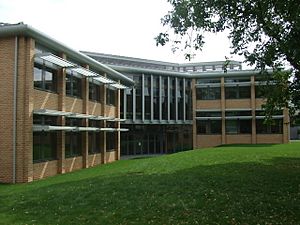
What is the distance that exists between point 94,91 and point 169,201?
20501mm

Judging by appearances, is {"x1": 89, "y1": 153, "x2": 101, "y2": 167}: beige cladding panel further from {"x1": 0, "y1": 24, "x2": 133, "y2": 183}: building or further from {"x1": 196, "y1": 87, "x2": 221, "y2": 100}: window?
{"x1": 196, "y1": 87, "x2": 221, "y2": 100}: window

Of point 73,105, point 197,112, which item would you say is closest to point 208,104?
point 197,112

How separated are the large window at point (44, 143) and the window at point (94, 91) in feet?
24.0

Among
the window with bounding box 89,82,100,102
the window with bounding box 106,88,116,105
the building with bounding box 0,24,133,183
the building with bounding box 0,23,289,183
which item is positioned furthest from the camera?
the window with bounding box 106,88,116,105

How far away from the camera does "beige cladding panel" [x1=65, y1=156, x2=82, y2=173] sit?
81.8ft

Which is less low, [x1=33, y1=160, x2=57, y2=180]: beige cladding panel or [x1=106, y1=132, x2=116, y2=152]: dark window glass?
[x1=106, y1=132, x2=116, y2=152]: dark window glass

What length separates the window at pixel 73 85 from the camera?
83.6ft

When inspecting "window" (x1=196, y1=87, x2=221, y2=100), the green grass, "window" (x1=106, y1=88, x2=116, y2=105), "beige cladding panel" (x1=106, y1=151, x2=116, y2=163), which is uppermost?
"window" (x1=196, y1=87, x2=221, y2=100)

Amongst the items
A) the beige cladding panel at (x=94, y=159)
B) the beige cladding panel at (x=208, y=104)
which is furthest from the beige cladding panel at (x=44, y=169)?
the beige cladding panel at (x=208, y=104)

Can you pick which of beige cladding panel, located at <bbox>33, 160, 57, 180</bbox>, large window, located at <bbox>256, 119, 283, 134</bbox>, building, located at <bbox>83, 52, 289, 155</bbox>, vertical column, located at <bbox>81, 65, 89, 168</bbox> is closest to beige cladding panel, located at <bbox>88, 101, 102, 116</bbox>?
vertical column, located at <bbox>81, 65, 89, 168</bbox>

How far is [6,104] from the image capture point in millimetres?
19688

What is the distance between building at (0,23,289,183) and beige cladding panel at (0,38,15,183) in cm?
5

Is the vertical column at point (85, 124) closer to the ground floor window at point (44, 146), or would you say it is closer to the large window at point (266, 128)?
the ground floor window at point (44, 146)

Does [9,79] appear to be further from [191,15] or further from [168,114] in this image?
[168,114]
